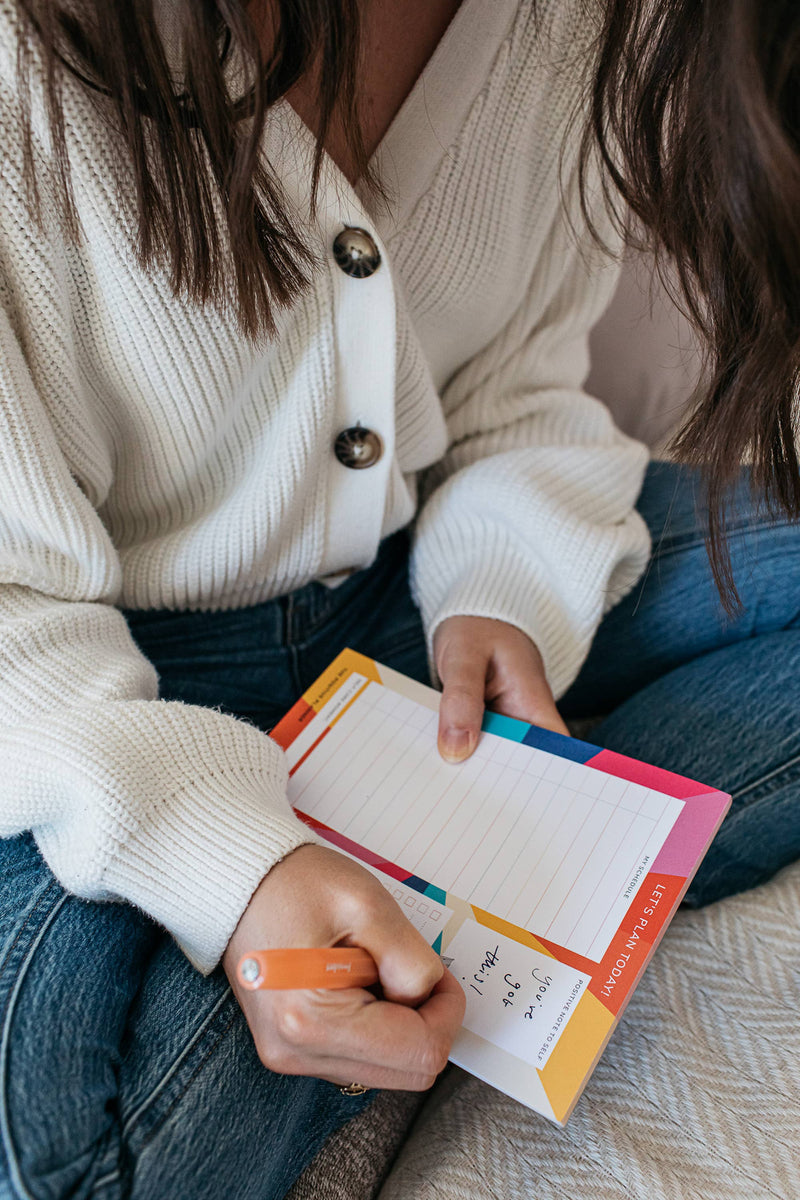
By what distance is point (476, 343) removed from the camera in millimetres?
746

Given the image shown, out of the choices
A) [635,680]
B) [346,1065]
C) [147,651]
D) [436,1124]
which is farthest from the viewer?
[635,680]

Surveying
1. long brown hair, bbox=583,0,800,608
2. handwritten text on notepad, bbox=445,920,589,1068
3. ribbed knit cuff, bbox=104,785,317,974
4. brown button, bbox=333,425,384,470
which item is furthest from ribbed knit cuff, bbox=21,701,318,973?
long brown hair, bbox=583,0,800,608

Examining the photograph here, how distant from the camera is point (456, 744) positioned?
57 centimetres

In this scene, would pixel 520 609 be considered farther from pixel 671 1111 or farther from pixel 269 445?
pixel 671 1111

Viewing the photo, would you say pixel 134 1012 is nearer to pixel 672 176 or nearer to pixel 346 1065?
pixel 346 1065

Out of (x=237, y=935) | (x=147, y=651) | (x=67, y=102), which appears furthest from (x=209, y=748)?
(x=67, y=102)

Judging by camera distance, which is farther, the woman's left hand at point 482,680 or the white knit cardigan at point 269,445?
the woman's left hand at point 482,680

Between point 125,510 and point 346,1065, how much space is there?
412mm

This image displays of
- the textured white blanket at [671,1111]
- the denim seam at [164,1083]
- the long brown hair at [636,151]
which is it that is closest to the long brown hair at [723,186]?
the long brown hair at [636,151]

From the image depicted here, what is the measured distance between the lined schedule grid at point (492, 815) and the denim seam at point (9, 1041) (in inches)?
6.4

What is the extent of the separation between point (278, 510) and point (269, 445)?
5 centimetres

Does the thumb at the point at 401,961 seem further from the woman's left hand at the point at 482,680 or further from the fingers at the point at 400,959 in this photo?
the woman's left hand at the point at 482,680

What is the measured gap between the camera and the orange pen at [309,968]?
0.37 m

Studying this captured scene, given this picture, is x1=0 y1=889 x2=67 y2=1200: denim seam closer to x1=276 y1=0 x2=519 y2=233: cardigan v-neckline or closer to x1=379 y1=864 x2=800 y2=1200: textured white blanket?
x1=379 y1=864 x2=800 y2=1200: textured white blanket
